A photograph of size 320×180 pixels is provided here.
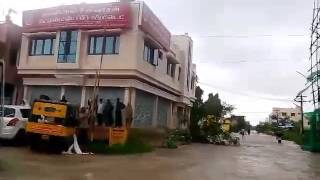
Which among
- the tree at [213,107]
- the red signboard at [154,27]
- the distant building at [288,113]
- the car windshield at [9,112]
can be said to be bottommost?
the car windshield at [9,112]

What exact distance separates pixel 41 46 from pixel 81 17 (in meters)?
3.56

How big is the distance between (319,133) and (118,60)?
14.9 m

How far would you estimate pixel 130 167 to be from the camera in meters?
14.1

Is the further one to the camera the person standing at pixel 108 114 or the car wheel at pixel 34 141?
the person standing at pixel 108 114

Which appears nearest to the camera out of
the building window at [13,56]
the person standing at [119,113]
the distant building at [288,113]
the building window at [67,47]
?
the person standing at [119,113]

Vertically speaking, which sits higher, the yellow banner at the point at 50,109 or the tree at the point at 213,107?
the tree at the point at 213,107

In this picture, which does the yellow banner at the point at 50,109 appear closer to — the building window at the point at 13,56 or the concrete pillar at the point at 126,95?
the concrete pillar at the point at 126,95

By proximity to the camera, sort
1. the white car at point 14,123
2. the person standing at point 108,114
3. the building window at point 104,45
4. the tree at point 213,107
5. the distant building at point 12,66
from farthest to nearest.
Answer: the tree at point 213,107
the distant building at point 12,66
the building window at point 104,45
the person standing at point 108,114
the white car at point 14,123

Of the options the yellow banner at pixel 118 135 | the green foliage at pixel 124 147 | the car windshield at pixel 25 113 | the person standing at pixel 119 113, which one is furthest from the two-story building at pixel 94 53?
the car windshield at pixel 25 113

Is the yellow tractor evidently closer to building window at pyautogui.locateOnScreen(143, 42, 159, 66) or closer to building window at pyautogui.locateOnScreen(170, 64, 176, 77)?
building window at pyautogui.locateOnScreen(143, 42, 159, 66)

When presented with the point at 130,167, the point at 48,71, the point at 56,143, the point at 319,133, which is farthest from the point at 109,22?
the point at 319,133

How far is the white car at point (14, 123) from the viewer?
706 inches

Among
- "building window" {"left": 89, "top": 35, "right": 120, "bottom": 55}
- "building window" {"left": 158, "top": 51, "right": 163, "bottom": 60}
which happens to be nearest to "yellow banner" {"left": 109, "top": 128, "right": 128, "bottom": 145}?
"building window" {"left": 89, "top": 35, "right": 120, "bottom": 55}

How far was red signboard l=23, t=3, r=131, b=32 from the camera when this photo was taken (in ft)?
73.9
